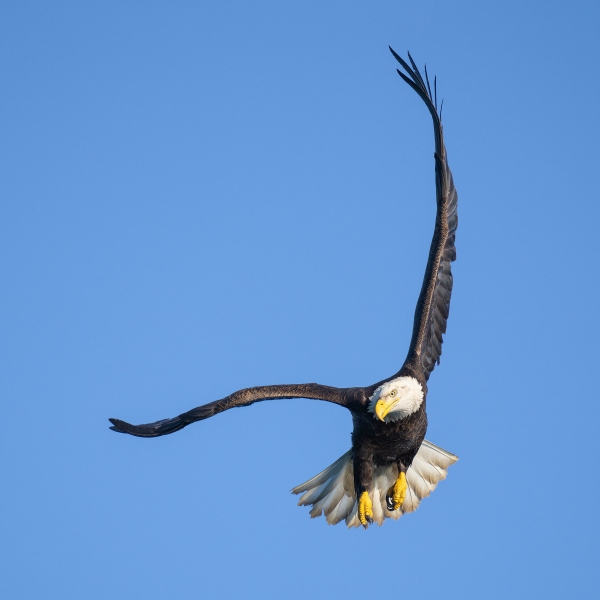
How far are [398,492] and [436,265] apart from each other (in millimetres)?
2158

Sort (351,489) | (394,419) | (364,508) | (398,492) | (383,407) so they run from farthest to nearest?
1. (351,489)
2. (398,492)
3. (364,508)
4. (394,419)
5. (383,407)

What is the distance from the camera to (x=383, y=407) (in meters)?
10.3

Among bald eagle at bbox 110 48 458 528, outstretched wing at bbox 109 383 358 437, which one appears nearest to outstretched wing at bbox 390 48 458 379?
bald eagle at bbox 110 48 458 528

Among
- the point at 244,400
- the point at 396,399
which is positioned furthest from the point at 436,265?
the point at 244,400

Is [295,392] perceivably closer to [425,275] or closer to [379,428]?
[379,428]

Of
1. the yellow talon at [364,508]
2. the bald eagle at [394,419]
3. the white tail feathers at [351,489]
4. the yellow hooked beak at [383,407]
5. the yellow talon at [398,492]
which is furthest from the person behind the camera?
the white tail feathers at [351,489]

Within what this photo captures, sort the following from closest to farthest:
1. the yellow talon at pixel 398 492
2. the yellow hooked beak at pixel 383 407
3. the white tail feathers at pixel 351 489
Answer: the yellow hooked beak at pixel 383 407 < the yellow talon at pixel 398 492 < the white tail feathers at pixel 351 489

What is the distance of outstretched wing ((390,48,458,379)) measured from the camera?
11086 mm

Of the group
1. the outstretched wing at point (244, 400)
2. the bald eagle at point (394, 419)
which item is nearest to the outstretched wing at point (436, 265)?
the bald eagle at point (394, 419)

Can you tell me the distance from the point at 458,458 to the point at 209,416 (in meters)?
2.75

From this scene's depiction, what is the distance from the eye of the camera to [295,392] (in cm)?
1080

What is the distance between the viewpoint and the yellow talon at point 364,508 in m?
11.3

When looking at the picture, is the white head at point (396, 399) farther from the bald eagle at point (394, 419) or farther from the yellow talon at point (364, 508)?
the yellow talon at point (364, 508)

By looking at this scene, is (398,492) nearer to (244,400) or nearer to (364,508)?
(364,508)
